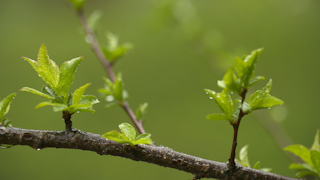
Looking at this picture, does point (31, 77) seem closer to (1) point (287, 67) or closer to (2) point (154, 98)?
(2) point (154, 98)

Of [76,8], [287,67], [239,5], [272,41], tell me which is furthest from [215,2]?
[76,8]

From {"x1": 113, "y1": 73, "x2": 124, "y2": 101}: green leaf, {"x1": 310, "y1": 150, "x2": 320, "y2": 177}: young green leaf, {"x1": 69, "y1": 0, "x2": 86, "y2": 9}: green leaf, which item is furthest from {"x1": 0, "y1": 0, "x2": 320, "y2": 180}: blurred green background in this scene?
{"x1": 310, "y1": 150, "x2": 320, "y2": 177}: young green leaf

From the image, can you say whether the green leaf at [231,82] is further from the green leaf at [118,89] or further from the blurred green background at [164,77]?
the blurred green background at [164,77]

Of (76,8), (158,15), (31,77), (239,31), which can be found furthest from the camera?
(239,31)

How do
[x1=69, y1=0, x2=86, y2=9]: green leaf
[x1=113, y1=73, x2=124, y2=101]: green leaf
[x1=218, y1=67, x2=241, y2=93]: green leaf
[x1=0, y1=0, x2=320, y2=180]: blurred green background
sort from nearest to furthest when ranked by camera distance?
[x1=218, y1=67, x2=241, y2=93]: green leaf, [x1=113, y1=73, x2=124, y2=101]: green leaf, [x1=69, y1=0, x2=86, y2=9]: green leaf, [x1=0, y1=0, x2=320, y2=180]: blurred green background

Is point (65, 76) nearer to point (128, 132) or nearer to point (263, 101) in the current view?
point (128, 132)

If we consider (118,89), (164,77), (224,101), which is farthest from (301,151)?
(164,77)

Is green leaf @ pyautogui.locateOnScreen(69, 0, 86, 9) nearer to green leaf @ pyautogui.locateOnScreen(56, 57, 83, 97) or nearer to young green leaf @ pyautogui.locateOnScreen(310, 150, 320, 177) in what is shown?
green leaf @ pyautogui.locateOnScreen(56, 57, 83, 97)
